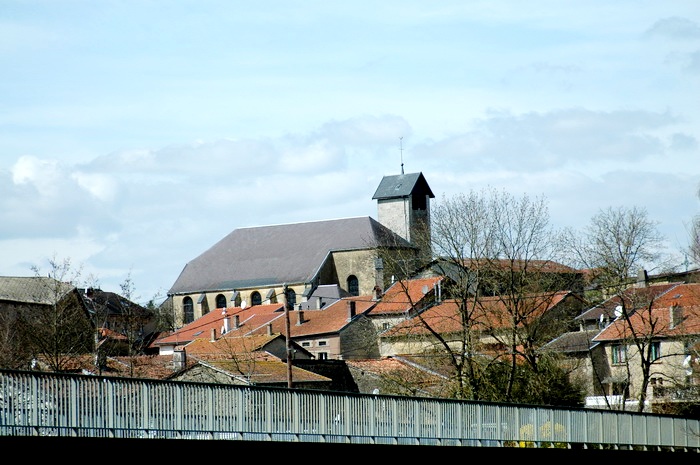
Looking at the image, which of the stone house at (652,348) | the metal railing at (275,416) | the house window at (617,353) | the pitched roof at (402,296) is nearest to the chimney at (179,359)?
the stone house at (652,348)

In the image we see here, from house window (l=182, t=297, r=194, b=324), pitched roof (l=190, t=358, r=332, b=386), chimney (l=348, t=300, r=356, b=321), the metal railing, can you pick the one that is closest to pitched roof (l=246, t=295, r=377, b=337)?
chimney (l=348, t=300, r=356, b=321)

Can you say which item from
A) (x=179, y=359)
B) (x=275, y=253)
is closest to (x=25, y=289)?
(x=179, y=359)

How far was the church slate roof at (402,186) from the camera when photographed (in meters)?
128

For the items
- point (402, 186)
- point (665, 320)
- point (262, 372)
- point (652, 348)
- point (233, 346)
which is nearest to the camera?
point (262, 372)

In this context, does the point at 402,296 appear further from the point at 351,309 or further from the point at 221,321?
the point at 221,321

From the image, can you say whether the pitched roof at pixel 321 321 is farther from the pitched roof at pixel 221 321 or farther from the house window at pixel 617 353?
the house window at pixel 617 353

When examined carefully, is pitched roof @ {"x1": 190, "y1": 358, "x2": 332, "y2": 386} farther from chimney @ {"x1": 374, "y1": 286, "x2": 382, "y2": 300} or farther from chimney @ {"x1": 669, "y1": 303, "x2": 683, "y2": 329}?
chimney @ {"x1": 374, "y1": 286, "x2": 382, "y2": 300}

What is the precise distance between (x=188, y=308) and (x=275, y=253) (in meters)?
10.8

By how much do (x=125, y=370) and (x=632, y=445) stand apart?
28.6m

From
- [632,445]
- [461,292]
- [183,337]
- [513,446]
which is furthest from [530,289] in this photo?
[183,337]

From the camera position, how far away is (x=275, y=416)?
87.4ft

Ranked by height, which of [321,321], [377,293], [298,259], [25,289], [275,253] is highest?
[275,253]

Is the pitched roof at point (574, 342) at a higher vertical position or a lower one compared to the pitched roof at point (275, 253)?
lower

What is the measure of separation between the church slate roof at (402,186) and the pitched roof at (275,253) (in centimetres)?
598
